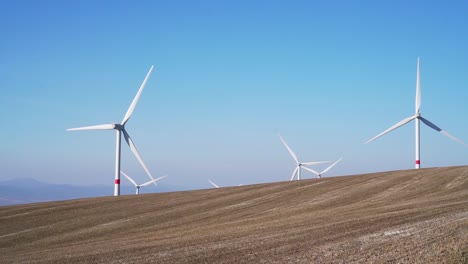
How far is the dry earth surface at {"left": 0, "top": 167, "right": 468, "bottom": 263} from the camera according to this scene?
589 inches

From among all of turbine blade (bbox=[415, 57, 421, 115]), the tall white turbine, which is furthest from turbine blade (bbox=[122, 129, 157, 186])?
turbine blade (bbox=[415, 57, 421, 115])

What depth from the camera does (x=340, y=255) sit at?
1410 cm

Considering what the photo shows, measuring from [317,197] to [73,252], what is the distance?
20555 millimetres

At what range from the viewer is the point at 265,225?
22.9 metres

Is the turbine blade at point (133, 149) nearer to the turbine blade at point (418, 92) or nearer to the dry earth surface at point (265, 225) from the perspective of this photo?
the dry earth surface at point (265, 225)

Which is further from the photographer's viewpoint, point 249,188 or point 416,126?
point 416,126

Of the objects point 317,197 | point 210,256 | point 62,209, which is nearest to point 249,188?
point 317,197

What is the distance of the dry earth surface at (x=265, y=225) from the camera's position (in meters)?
15.0

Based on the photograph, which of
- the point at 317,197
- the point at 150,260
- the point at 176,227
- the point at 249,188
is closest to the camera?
the point at 150,260

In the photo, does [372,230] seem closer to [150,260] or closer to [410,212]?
[410,212]

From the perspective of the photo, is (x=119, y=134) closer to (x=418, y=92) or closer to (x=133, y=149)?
(x=133, y=149)

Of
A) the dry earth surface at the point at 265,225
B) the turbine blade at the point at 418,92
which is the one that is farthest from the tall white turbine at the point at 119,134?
the turbine blade at the point at 418,92

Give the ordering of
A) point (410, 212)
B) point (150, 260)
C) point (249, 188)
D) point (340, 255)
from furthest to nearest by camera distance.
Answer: point (249, 188) → point (410, 212) → point (150, 260) → point (340, 255)

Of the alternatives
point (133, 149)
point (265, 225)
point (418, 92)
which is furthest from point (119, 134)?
point (418, 92)
